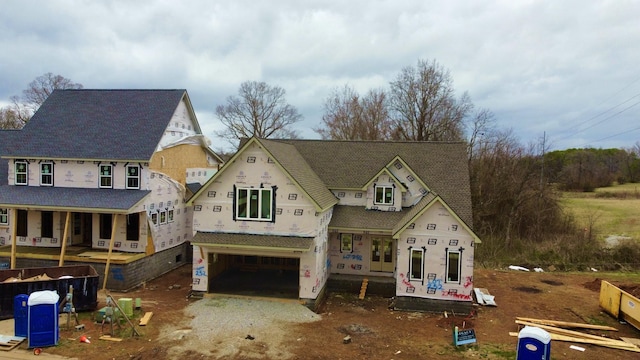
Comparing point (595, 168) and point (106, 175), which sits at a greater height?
point (595, 168)

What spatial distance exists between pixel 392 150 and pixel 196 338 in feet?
44.8

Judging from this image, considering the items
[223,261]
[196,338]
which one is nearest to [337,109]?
[223,261]

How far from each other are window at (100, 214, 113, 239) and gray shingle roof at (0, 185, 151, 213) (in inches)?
64.7

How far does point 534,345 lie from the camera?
10812mm

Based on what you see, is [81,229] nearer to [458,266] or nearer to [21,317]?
[21,317]

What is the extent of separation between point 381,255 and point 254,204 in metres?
6.66

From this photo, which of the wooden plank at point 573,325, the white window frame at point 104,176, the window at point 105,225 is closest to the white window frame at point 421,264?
the wooden plank at point 573,325

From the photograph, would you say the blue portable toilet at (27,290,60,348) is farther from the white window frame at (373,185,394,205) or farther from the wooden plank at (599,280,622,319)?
the wooden plank at (599,280,622,319)

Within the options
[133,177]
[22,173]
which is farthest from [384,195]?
[22,173]

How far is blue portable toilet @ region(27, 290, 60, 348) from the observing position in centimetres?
1262

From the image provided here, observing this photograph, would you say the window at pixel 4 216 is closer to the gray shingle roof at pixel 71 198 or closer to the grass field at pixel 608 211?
the gray shingle roof at pixel 71 198

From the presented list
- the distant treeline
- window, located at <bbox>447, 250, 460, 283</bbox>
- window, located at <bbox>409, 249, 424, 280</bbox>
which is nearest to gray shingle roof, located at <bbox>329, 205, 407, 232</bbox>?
window, located at <bbox>409, 249, 424, 280</bbox>

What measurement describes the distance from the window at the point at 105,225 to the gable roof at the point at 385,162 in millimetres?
9442

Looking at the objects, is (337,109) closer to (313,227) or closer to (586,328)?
(313,227)
